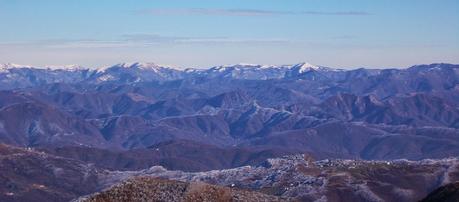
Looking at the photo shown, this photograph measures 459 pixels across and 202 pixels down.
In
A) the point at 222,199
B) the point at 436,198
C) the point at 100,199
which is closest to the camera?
the point at 100,199

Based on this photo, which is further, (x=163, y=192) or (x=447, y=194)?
(x=447, y=194)

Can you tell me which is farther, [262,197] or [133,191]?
[262,197]

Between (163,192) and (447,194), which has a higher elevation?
(163,192)

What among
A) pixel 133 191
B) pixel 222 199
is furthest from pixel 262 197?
pixel 133 191

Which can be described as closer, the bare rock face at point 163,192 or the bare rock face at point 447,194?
the bare rock face at point 163,192

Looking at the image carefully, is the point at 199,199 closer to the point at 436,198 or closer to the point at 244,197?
the point at 244,197

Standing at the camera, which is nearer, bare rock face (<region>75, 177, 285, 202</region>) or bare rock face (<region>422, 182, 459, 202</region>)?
bare rock face (<region>75, 177, 285, 202</region>)

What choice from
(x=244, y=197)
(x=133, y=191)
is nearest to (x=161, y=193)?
(x=133, y=191)

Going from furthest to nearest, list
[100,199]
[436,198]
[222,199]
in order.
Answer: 1. [436,198]
2. [222,199]
3. [100,199]
